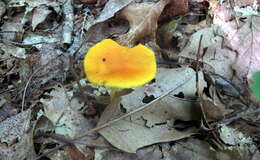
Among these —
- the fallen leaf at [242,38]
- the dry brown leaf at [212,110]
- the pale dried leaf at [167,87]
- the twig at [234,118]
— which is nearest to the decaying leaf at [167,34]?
the fallen leaf at [242,38]

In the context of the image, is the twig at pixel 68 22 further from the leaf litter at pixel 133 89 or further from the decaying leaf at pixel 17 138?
the decaying leaf at pixel 17 138

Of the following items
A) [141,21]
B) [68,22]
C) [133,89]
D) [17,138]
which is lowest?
[17,138]

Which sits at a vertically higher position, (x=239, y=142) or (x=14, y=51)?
(x=14, y=51)

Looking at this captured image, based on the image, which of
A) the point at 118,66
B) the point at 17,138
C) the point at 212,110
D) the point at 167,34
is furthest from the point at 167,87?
the point at 17,138

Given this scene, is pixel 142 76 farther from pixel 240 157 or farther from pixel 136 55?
pixel 240 157

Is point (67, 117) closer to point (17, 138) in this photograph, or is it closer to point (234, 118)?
point (17, 138)
